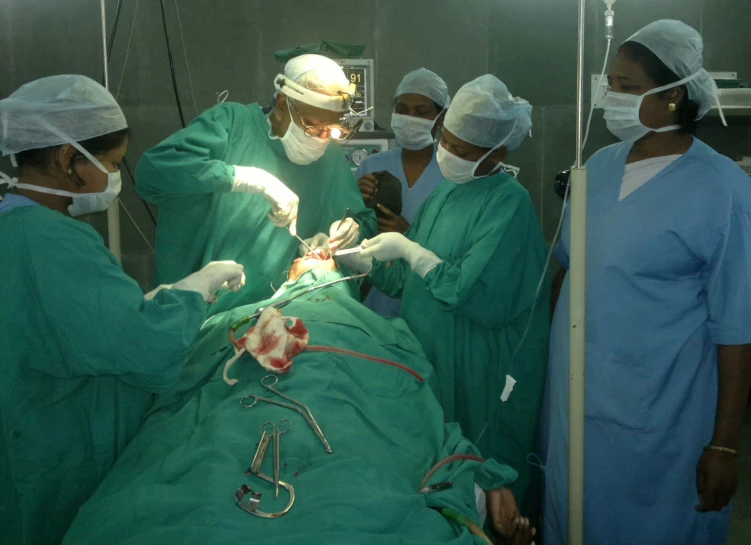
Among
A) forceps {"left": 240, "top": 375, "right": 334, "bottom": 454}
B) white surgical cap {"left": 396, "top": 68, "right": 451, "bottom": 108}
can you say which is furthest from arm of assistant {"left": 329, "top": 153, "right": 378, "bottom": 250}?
forceps {"left": 240, "top": 375, "right": 334, "bottom": 454}

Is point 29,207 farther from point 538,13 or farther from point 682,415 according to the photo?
point 538,13

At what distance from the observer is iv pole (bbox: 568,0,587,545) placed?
1.58 meters

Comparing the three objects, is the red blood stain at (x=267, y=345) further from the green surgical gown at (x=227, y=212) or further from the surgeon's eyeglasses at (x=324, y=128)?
the surgeon's eyeglasses at (x=324, y=128)

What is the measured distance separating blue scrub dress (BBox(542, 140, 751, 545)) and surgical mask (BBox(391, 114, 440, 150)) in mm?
1010

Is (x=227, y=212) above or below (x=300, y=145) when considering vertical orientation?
below

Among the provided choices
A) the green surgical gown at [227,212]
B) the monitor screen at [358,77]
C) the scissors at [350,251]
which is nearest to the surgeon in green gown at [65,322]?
the green surgical gown at [227,212]

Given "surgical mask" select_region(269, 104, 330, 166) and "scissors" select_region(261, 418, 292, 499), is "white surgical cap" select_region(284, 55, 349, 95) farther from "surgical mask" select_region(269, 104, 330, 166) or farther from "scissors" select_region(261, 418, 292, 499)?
"scissors" select_region(261, 418, 292, 499)

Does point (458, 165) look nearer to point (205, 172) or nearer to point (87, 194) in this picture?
point (205, 172)

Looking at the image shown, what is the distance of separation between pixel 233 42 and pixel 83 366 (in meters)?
3.02

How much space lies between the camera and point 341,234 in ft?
7.54

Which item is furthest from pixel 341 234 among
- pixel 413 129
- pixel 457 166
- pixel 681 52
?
pixel 681 52

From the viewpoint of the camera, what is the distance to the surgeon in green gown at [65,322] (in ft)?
4.66

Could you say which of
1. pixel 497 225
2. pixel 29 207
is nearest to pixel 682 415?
pixel 497 225

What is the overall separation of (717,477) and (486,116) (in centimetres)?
124
